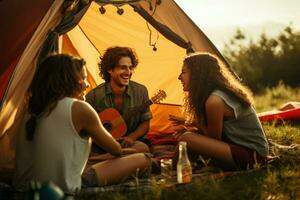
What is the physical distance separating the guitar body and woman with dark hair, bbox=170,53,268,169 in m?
1.10

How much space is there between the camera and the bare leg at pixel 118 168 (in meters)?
4.76

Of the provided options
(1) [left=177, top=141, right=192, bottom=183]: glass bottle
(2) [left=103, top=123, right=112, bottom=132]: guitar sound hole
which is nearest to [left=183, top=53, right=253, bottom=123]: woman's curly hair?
(1) [left=177, top=141, right=192, bottom=183]: glass bottle

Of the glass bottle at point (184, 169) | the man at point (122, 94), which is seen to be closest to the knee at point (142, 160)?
the glass bottle at point (184, 169)

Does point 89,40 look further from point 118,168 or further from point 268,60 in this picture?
point 268,60

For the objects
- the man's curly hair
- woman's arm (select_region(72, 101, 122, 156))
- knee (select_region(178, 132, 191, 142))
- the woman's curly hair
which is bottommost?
knee (select_region(178, 132, 191, 142))

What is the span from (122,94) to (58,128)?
222 cm

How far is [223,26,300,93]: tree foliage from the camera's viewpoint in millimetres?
23938

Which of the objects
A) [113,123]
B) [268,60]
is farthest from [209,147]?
[268,60]

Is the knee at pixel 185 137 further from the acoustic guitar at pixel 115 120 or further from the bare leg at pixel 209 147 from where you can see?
the acoustic guitar at pixel 115 120

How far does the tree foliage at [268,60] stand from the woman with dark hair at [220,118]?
18.0 m

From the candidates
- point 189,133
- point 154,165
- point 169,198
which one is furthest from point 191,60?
point 169,198

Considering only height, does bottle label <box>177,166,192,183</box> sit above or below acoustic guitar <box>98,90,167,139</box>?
below

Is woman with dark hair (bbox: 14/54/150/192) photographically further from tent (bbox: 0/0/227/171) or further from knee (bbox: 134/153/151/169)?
tent (bbox: 0/0/227/171)

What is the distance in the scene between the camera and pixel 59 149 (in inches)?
168
